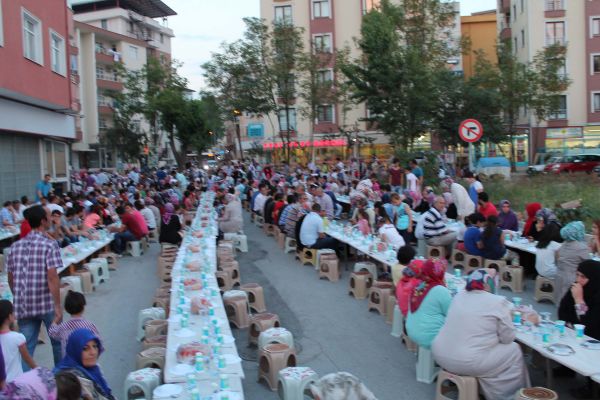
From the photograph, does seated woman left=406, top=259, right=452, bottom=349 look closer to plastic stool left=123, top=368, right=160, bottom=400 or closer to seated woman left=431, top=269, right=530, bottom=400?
seated woman left=431, top=269, right=530, bottom=400

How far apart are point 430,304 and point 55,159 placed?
67.5 ft

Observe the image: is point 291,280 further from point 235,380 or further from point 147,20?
point 147,20

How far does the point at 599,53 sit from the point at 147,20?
45482 millimetres

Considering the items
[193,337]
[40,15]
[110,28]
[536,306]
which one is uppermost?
[110,28]

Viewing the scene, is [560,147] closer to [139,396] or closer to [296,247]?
[296,247]

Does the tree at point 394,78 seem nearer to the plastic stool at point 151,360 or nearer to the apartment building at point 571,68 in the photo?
the apartment building at point 571,68

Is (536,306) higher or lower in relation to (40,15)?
lower

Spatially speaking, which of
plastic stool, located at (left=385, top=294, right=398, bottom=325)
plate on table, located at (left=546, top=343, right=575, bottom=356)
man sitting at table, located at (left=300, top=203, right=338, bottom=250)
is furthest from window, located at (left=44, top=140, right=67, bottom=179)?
plate on table, located at (left=546, top=343, right=575, bottom=356)

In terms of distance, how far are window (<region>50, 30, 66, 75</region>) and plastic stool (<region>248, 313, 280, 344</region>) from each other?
49.4 ft

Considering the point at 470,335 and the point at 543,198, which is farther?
the point at 543,198

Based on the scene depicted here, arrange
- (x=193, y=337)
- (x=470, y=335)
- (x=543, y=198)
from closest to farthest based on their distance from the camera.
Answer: (x=470, y=335)
(x=193, y=337)
(x=543, y=198)

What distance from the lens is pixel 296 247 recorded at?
47.3ft

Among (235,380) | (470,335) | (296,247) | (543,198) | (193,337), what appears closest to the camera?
(235,380)

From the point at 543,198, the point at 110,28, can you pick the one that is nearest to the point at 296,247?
the point at 543,198
